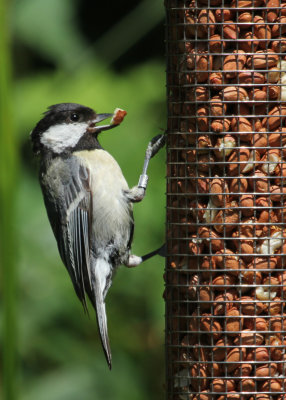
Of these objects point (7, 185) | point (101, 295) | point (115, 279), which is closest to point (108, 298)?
point (115, 279)

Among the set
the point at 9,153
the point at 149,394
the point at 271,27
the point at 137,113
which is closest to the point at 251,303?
the point at 271,27

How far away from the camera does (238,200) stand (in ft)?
10.0

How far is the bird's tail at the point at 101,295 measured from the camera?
3.70 m

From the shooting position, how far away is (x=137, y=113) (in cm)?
506

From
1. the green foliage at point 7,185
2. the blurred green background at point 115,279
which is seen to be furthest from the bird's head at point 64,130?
the green foliage at point 7,185

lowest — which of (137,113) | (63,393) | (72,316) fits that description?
(63,393)

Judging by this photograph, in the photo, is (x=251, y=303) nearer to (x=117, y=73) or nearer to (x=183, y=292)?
(x=183, y=292)

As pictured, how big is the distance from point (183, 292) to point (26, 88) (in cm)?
280

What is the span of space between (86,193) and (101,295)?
58 cm

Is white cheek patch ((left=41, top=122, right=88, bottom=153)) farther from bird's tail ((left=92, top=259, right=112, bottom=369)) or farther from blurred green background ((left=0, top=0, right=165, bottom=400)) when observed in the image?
bird's tail ((left=92, top=259, right=112, bottom=369))

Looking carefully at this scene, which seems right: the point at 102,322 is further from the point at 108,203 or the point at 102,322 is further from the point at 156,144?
the point at 156,144

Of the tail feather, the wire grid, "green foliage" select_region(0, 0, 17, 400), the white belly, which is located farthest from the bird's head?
"green foliage" select_region(0, 0, 17, 400)

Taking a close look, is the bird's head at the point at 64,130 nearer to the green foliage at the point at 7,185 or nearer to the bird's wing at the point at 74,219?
the bird's wing at the point at 74,219

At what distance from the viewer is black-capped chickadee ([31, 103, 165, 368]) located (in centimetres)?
386
